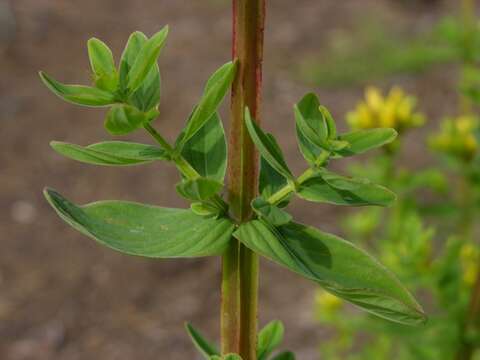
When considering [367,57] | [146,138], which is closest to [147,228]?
[146,138]

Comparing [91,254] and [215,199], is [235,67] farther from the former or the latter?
[91,254]

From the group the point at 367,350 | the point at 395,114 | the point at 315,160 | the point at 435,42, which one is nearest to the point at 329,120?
Answer: the point at 315,160

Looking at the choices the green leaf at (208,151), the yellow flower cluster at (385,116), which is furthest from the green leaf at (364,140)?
the yellow flower cluster at (385,116)

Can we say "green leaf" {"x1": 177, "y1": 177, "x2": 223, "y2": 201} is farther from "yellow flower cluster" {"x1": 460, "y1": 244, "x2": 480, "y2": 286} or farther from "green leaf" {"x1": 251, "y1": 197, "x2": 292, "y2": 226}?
"yellow flower cluster" {"x1": 460, "y1": 244, "x2": 480, "y2": 286}

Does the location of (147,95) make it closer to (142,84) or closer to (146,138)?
(142,84)

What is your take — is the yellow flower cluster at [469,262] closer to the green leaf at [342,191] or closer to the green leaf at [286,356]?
the green leaf at [286,356]
